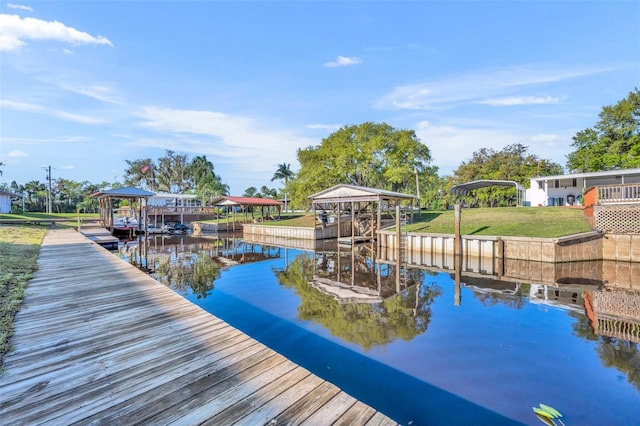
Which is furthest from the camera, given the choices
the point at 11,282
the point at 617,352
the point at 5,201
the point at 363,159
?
the point at 5,201

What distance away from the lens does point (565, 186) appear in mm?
26141

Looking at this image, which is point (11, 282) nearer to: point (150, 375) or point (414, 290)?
point (150, 375)

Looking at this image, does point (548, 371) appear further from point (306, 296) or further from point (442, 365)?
point (306, 296)

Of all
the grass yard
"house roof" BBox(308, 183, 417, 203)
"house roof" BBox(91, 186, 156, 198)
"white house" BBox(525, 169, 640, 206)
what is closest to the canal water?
the grass yard

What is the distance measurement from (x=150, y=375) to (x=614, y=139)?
144ft

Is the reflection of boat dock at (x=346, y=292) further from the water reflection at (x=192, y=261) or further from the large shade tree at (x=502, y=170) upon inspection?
the large shade tree at (x=502, y=170)

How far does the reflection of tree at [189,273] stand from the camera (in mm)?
10547

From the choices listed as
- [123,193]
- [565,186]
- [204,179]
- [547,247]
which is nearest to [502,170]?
[565,186]

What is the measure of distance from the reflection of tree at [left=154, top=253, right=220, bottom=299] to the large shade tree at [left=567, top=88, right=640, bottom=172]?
1436 inches

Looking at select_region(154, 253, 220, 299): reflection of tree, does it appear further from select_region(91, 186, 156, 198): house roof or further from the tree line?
the tree line

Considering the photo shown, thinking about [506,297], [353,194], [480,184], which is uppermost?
[480,184]

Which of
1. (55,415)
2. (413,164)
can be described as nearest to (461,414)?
(55,415)

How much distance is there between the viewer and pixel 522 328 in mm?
6730

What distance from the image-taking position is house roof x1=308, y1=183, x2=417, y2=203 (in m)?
19.0
